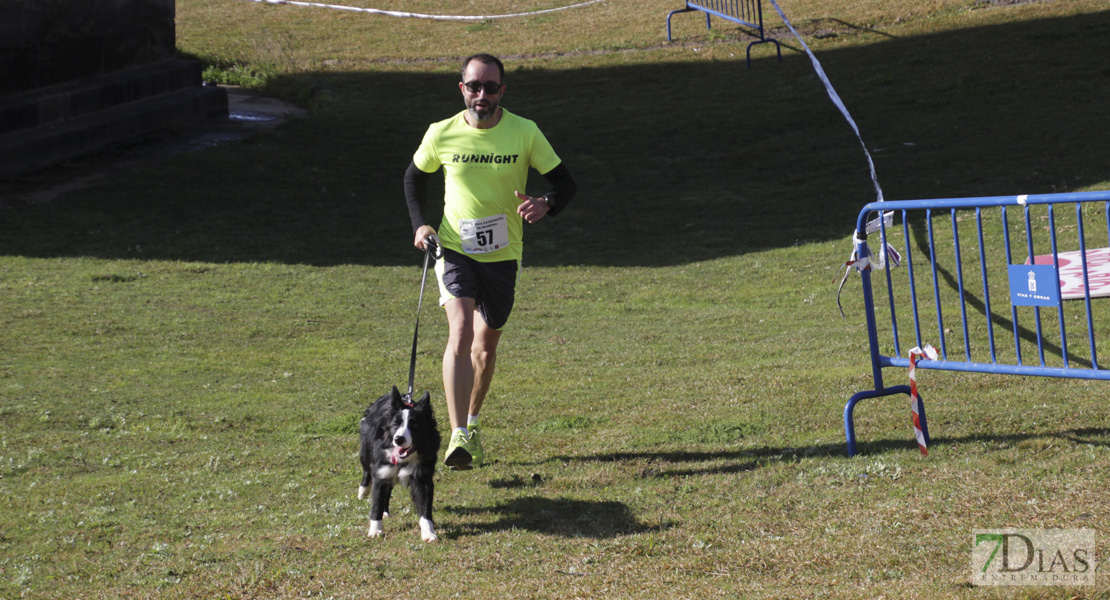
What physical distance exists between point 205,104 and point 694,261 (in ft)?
39.1

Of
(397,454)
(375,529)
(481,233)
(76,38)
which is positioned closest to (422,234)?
(481,233)

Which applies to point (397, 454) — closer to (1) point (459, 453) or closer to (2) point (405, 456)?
(2) point (405, 456)

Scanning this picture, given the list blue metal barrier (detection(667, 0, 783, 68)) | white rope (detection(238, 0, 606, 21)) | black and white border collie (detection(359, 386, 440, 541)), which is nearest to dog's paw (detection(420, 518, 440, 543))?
black and white border collie (detection(359, 386, 440, 541))

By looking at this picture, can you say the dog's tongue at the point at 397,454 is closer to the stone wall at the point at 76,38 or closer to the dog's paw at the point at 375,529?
the dog's paw at the point at 375,529

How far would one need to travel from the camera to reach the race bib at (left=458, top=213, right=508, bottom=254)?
6137mm

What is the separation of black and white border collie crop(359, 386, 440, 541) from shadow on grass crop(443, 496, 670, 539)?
28 centimetres

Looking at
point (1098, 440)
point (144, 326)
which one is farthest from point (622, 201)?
point (1098, 440)

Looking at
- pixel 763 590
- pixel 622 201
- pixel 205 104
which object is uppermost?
pixel 205 104

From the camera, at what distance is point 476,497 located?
5980 mm

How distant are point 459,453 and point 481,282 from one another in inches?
39.4

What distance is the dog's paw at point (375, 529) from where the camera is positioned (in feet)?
17.6

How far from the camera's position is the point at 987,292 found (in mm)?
6508

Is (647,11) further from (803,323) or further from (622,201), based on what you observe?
(803,323)

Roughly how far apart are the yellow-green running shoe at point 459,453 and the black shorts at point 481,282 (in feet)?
2.27
